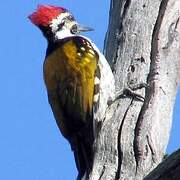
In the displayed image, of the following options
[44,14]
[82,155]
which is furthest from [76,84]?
[44,14]

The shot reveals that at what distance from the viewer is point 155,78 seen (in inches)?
168

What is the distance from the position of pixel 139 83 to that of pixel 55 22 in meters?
1.37

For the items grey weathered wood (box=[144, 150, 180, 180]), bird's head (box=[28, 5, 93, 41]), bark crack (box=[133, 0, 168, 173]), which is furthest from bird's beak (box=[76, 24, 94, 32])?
grey weathered wood (box=[144, 150, 180, 180])

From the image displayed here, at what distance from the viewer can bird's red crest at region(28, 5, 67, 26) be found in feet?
16.8

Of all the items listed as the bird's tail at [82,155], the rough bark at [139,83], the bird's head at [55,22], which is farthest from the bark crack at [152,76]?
the bird's head at [55,22]

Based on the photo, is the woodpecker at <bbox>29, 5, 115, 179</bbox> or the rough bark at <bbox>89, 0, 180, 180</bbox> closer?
the rough bark at <bbox>89, 0, 180, 180</bbox>

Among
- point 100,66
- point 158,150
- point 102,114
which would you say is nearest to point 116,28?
point 100,66

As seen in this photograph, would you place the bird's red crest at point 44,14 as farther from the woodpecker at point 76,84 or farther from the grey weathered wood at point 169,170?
the grey weathered wood at point 169,170

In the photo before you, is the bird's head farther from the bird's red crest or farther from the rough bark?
the rough bark

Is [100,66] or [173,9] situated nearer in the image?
[173,9]

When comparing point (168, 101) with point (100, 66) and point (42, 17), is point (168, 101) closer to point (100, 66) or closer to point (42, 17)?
point (100, 66)

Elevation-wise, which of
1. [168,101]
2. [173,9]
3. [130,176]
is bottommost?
[130,176]

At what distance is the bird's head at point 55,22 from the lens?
16.9ft

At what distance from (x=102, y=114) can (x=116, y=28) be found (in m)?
0.69
